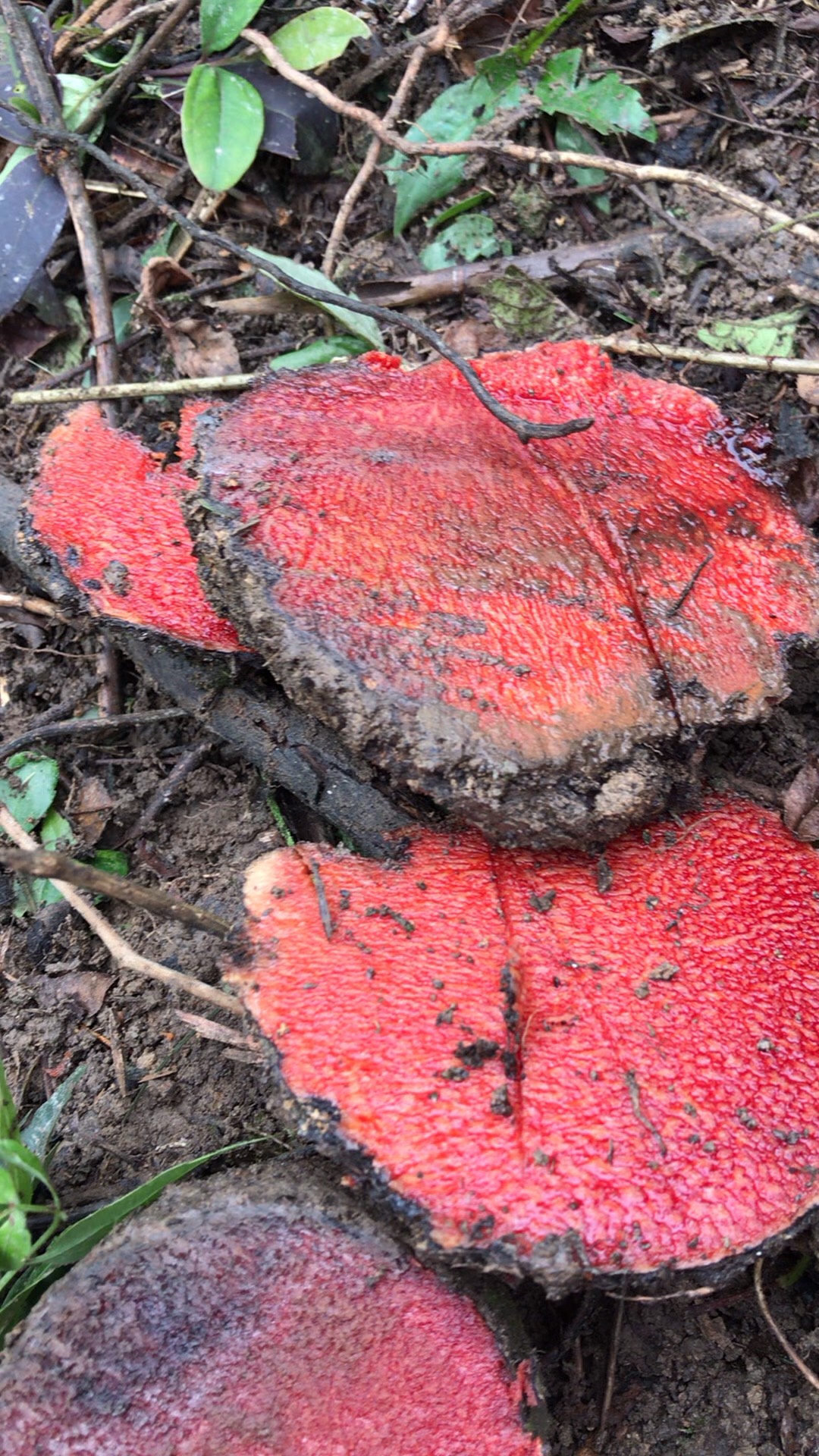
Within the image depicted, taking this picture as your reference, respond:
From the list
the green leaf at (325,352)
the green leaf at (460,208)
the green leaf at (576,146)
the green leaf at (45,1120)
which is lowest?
the green leaf at (45,1120)

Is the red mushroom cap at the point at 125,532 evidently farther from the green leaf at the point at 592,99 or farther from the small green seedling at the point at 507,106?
the green leaf at the point at 592,99

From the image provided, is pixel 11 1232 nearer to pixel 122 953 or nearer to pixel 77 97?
pixel 122 953

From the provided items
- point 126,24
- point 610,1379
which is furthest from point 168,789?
point 126,24

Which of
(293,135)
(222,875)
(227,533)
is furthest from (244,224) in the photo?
(222,875)

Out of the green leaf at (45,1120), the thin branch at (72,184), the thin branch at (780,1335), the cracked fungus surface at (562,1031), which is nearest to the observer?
the cracked fungus surface at (562,1031)

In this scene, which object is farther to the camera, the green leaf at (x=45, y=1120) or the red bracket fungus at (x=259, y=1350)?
the green leaf at (x=45, y=1120)

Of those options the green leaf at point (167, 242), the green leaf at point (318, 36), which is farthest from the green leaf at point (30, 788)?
the green leaf at point (318, 36)

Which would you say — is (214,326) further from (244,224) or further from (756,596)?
(756,596)

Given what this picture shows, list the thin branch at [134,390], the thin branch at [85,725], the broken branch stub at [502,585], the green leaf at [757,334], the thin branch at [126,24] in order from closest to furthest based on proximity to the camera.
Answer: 1. the broken branch stub at [502,585]
2. the thin branch at [85,725]
3. the green leaf at [757,334]
4. the thin branch at [134,390]
5. the thin branch at [126,24]
